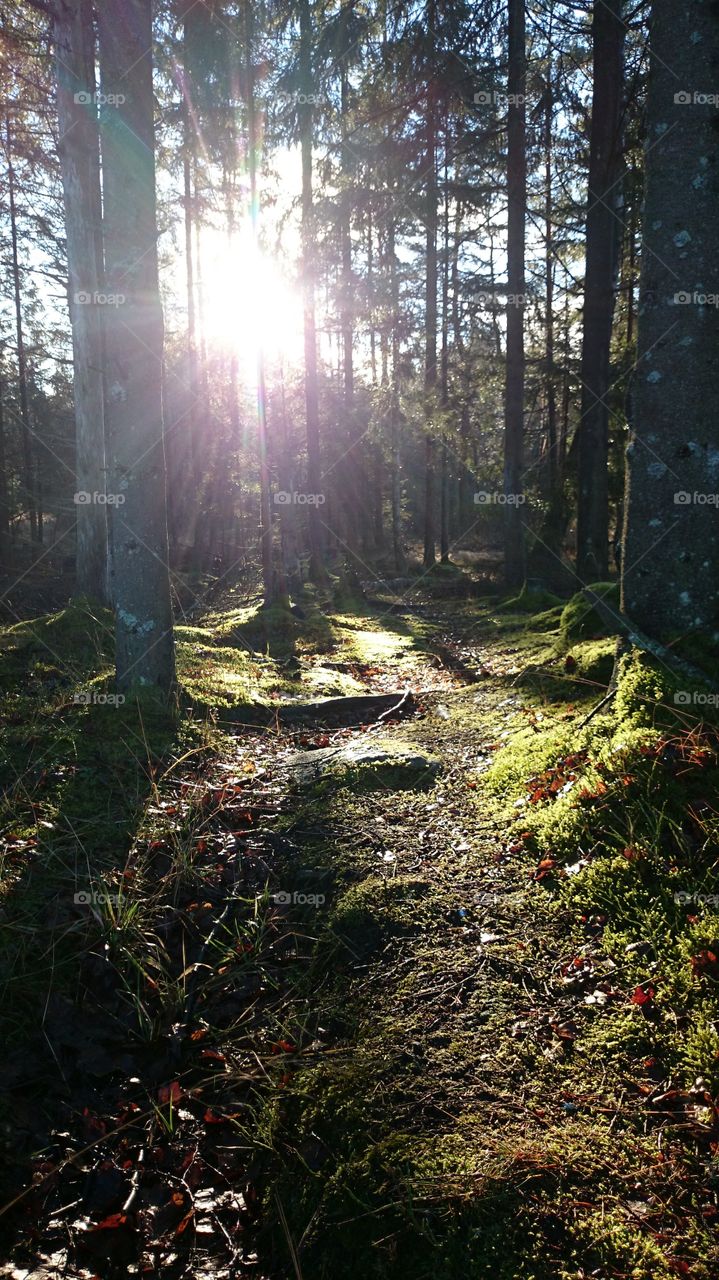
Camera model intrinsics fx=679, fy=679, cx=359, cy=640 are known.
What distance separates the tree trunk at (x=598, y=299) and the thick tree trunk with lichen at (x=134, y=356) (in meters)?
6.98

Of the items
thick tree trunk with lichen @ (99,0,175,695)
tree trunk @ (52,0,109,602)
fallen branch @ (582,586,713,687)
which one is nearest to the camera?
fallen branch @ (582,586,713,687)

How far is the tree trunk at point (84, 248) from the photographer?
29.9 feet

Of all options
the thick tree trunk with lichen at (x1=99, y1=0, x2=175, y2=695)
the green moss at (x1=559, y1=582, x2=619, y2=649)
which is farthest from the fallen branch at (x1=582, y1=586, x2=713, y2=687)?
the thick tree trunk with lichen at (x1=99, y1=0, x2=175, y2=695)

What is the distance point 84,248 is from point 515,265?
26.7 ft

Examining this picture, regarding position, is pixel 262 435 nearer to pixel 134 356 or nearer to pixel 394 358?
pixel 134 356

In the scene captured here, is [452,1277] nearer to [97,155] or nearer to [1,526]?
[97,155]

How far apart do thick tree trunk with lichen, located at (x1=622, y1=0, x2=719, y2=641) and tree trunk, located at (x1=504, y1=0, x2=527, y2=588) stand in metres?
9.29

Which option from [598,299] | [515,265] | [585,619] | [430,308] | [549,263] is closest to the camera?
[585,619]

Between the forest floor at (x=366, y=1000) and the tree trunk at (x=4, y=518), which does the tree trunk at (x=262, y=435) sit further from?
the tree trunk at (x=4, y=518)

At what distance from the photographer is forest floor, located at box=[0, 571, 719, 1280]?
6.86 ft

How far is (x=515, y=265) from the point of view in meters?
13.5

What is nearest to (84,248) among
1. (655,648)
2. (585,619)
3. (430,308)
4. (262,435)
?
(262,435)

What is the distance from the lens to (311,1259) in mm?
2035

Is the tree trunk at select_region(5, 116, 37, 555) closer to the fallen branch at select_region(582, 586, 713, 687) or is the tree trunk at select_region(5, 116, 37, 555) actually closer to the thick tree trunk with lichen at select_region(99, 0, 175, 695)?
the thick tree trunk with lichen at select_region(99, 0, 175, 695)
